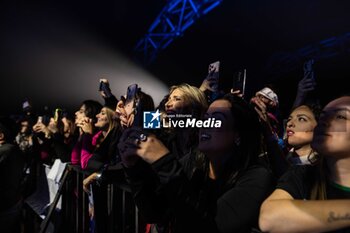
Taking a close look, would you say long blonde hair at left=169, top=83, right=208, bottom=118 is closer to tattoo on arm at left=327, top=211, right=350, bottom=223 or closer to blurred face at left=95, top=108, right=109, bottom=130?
tattoo on arm at left=327, top=211, right=350, bottom=223

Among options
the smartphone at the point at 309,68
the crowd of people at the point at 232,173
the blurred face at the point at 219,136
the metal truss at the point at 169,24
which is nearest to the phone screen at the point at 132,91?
the crowd of people at the point at 232,173

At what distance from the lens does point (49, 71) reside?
651 centimetres

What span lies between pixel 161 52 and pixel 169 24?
411 mm

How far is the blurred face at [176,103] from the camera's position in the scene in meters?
1.85

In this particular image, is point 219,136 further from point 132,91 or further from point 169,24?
point 169,24

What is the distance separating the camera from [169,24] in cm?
484

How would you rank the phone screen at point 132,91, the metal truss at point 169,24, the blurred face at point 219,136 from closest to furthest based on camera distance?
the blurred face at point 219,136, the phone screen at point 132,91, the metal truss at point 169,24

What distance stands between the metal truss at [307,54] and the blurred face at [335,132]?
1.89 meters

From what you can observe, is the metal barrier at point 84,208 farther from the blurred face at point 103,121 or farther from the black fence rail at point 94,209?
the blurred face at point 103,121

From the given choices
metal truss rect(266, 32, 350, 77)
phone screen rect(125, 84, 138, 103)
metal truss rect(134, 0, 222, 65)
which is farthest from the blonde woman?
metal truss rect(134, 0, 222, 65)

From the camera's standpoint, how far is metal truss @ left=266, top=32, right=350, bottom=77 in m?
2.87

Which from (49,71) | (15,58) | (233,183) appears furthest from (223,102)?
(15,58)

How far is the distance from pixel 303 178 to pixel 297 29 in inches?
89.9

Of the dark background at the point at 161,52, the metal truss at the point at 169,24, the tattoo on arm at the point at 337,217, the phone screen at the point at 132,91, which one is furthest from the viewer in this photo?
the metal truss at the point at 169,24
